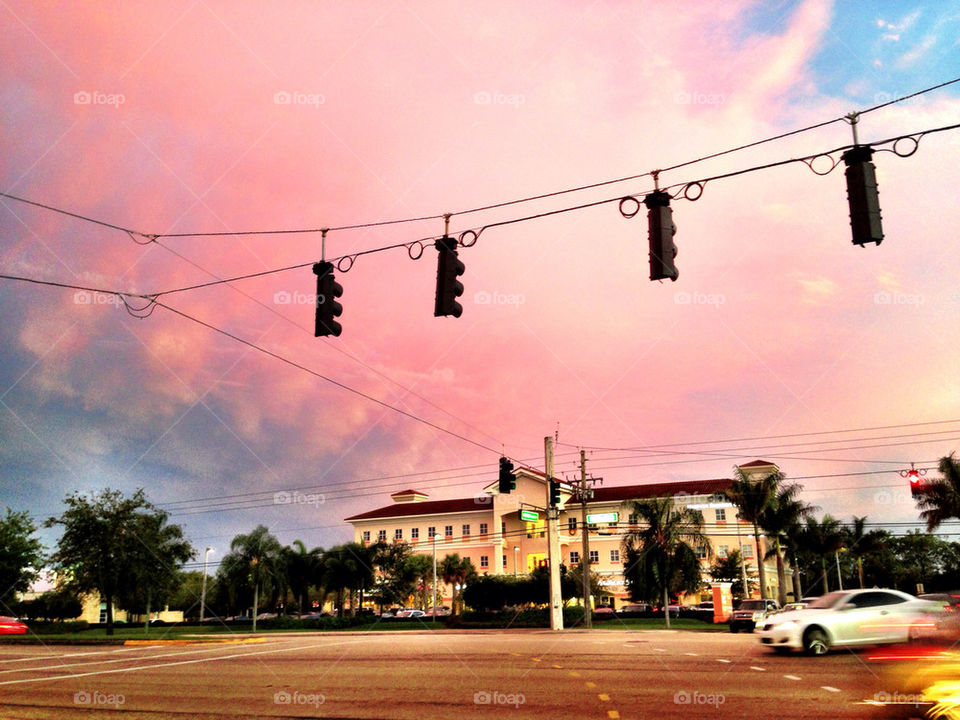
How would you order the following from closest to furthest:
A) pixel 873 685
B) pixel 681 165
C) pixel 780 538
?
1. pixel 873 685
2. pixel 681 165
3. pixel 780 538

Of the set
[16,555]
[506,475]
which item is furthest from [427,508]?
[506,475]

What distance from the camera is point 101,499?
150 ft

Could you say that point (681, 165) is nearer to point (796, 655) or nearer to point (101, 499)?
point (796, 655)

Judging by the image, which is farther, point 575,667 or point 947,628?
point 575,667

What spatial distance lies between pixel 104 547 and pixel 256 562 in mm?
17535

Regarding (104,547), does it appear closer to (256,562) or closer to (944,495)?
(256,562)

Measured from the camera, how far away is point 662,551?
151 ft

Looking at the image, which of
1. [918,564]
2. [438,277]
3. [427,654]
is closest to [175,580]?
[427,654]

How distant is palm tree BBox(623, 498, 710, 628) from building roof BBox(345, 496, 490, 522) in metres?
46.7

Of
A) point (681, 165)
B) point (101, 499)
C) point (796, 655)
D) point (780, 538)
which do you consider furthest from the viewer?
point (780, 538)

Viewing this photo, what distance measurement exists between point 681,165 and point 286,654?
17348mm
